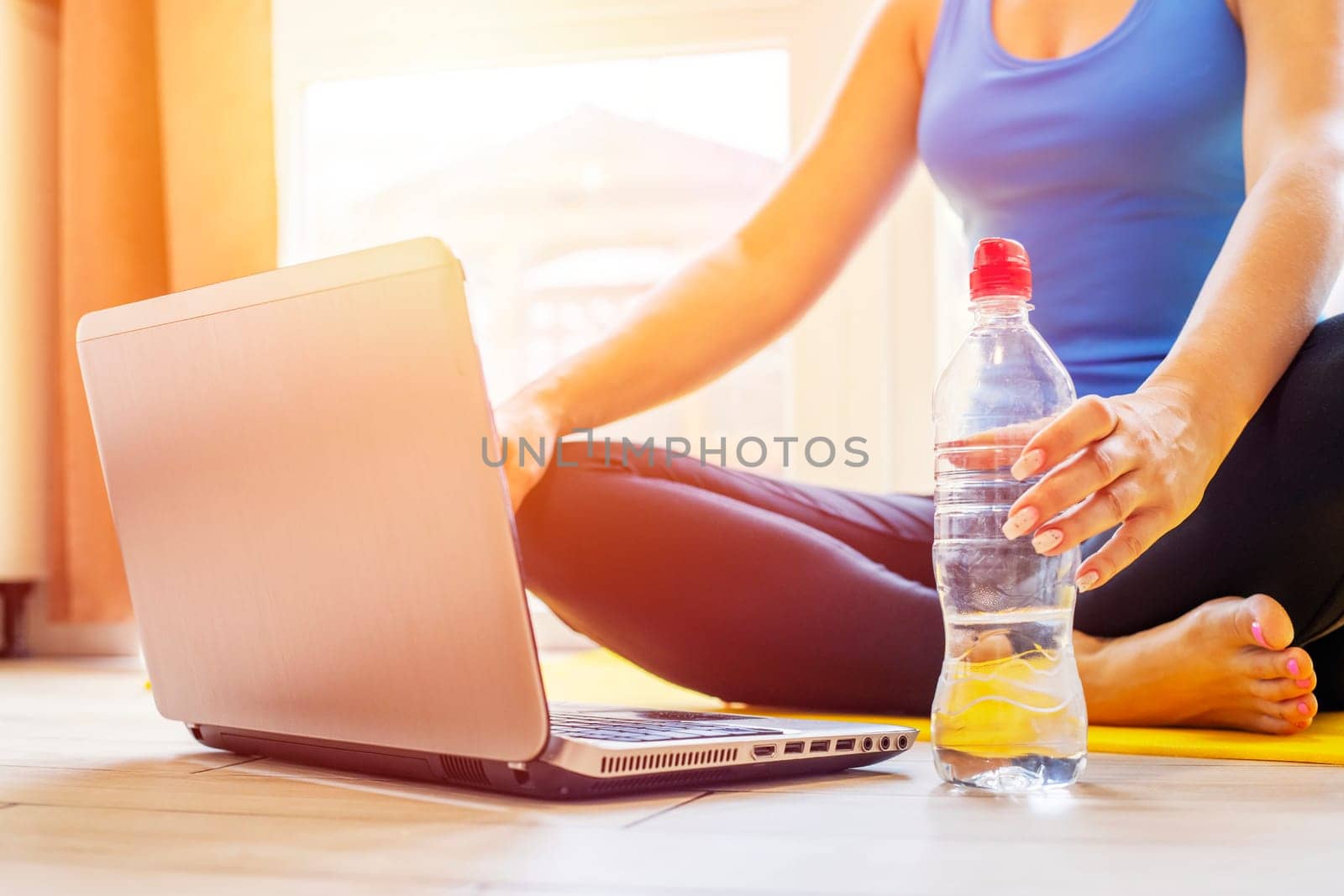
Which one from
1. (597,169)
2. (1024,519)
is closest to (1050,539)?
(1024,519)

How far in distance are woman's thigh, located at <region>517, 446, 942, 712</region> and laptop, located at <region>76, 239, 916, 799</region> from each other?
31 centimetres

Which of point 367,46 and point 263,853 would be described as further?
point 367,46

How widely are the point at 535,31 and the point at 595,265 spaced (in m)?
0.46

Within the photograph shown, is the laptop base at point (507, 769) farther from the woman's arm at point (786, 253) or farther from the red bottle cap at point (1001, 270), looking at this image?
the woman's arm at point (786, 253)

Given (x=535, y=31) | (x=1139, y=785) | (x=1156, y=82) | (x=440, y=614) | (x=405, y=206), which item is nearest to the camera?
(x=440, y=614)

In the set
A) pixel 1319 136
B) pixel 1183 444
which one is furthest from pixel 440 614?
pixel 1319 136

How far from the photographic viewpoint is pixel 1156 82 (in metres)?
1.11

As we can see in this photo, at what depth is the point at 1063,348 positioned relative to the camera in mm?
1151

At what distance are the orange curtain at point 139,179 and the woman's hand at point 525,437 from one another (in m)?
1.11

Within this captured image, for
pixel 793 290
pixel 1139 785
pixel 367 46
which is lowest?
pixel 1139 785

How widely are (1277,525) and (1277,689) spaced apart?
13cm

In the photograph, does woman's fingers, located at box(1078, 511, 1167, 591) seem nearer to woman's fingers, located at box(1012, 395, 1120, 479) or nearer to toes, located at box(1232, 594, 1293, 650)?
woman's fingers, located at box(1012, 395, 1120, 479)

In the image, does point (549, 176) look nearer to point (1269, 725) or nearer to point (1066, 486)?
point (1269, 725)

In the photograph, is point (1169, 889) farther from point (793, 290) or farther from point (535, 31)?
point (535, 31)
